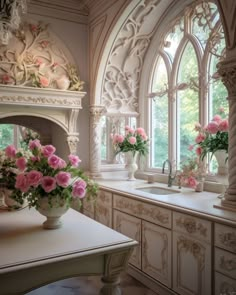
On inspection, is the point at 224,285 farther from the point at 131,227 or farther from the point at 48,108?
the point at 48,108

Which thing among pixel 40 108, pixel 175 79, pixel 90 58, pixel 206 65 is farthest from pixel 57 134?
pixel 206 65

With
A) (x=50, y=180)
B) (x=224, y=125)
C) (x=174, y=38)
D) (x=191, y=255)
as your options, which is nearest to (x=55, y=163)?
(x=50, y=180)

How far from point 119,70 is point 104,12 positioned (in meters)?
0.77

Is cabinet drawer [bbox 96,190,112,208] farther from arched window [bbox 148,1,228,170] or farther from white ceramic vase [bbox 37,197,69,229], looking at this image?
white ceramic vase [bbox 37,197,69,229]

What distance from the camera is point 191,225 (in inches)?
85.5

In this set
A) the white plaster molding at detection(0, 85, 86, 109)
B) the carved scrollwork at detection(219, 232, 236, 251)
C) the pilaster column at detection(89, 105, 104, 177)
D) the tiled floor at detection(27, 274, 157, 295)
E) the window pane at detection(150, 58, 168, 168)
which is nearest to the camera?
the carved scrollwork at detection(219, 232, 236, 251)

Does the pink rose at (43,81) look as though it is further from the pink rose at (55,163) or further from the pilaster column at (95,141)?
the pink rose at (55,163)

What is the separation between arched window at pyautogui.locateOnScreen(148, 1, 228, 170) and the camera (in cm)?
303

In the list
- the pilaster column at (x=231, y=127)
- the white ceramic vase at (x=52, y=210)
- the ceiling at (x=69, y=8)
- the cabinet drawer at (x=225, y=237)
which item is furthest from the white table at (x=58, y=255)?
the ceiling at (x=69, y=8)

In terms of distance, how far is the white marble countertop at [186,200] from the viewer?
2004mm

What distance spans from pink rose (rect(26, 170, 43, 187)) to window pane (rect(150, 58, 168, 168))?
7.78 feet

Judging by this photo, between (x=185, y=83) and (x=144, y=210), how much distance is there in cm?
160

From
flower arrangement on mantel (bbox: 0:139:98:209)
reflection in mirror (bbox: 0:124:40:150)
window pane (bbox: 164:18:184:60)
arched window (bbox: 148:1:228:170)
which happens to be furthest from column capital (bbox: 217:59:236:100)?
reflection in mirror (bbox: 0:124:40:150)

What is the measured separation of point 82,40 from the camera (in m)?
3.96
